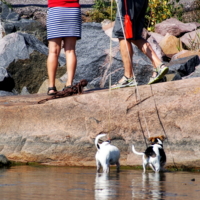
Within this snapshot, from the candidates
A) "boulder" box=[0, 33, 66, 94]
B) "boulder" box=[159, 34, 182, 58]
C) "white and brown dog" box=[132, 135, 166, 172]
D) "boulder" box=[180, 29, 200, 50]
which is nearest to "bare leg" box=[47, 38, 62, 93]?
"white and brown dog" box=[132, 135, 166, 172]

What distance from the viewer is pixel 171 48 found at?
13.3 m

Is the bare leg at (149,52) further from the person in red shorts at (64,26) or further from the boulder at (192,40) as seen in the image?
the boulder at (192,40)

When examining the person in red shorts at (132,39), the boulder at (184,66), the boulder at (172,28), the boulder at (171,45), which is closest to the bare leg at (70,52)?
the person in red shorts at (132,39)

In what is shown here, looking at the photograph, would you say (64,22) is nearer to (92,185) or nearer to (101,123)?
(101,123)

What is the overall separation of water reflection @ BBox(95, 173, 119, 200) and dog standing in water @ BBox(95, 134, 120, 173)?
16cm

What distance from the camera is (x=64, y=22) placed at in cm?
684

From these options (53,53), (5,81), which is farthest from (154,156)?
(5,81)

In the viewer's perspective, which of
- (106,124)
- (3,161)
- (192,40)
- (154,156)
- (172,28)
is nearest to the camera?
(154,156)

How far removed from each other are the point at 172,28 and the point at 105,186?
10.2 m

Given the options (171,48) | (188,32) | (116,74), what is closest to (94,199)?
(116,74)

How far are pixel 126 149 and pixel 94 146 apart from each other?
0.42 metres

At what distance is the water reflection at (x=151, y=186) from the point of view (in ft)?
14.0

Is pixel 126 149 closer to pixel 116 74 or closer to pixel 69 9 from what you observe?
pixel 69 9

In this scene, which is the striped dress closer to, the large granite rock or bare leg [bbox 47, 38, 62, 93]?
bare leg [bbox 47, 38, 62, 93]
